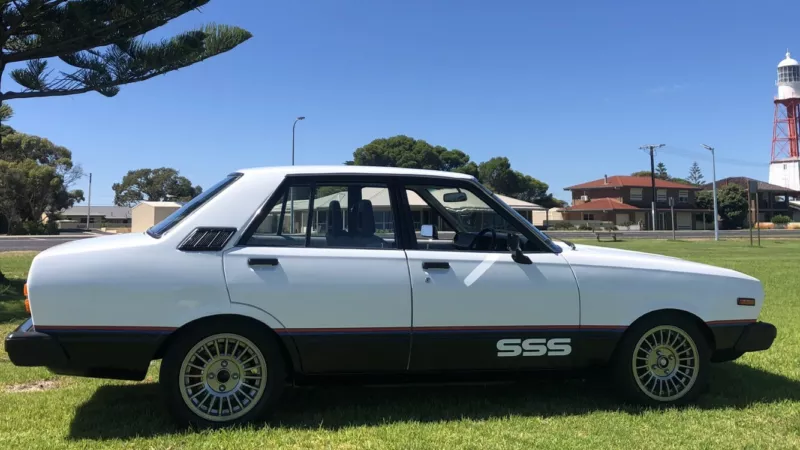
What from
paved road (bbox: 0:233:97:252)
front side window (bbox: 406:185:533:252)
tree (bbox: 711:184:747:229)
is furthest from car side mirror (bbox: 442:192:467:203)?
tree (bbox: 711:184:747:229)

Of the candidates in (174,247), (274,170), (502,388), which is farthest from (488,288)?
(174,247)

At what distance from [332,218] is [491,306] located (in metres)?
1.23

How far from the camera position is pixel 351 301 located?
3.67m

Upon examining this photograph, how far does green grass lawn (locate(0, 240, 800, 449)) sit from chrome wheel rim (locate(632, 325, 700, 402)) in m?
0.15

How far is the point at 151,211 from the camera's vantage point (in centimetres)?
5056

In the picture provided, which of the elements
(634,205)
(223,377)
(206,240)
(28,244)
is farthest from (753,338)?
(634,205)

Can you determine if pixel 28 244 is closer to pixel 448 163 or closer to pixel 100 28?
pixel 100 28

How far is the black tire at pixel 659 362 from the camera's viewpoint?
4.03m

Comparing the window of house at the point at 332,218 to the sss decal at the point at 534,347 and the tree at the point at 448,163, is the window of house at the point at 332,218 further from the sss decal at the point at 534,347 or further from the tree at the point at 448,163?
the tree at the point at 448,163

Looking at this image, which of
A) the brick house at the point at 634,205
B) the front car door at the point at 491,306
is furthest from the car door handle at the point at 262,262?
the brick house at the point at 634,205

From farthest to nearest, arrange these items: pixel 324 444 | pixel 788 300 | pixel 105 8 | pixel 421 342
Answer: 1. pixel 105 8
2. pixel 788 300
3. pixel 421 342
4. pixel 324 444

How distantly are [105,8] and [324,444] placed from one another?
9580 mm

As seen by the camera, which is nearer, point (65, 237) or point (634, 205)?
point (65, 237)

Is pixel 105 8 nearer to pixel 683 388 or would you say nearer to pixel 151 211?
pixel 683 388
